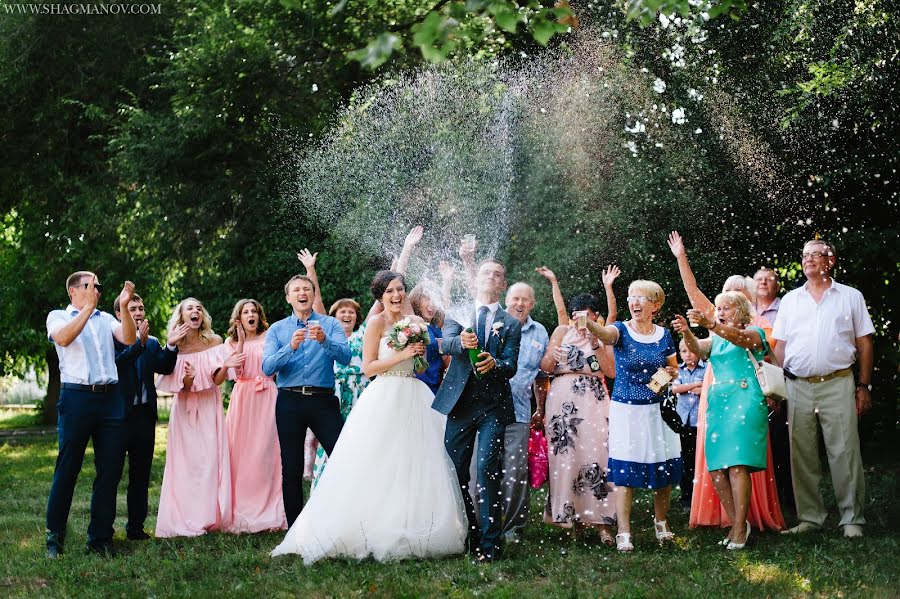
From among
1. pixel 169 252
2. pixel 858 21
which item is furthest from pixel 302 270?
pixel 858 21

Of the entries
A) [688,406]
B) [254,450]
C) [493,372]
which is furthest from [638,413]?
[254,450]

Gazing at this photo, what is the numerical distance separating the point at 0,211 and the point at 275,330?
14.0 m

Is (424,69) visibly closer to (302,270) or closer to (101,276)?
(302,270)

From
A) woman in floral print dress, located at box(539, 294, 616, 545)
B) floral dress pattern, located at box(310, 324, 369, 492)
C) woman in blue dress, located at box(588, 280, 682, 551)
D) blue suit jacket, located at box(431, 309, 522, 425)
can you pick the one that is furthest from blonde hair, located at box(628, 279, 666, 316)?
floral dress pattern, located at box(310, 324, 369, 492)

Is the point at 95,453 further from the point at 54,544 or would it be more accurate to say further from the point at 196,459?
the point at 196,459

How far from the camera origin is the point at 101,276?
59.1ft

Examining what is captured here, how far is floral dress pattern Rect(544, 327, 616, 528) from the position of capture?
718 cm

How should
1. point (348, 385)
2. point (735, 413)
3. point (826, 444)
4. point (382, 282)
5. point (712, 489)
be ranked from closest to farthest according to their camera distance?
point (735, 413), point (382, 282), point (826, 444), point (712, 489), point (348, 385)

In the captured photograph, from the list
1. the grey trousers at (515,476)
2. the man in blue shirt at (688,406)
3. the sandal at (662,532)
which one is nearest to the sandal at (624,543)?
the sandal at (662,532)

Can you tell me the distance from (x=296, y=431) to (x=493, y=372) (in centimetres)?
177

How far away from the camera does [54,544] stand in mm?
6965

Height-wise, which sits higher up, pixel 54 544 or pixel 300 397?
pixel 300 397

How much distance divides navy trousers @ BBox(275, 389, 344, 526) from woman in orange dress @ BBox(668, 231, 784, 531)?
282 cm

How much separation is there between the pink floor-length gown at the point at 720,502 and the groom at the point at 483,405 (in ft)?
6.35
